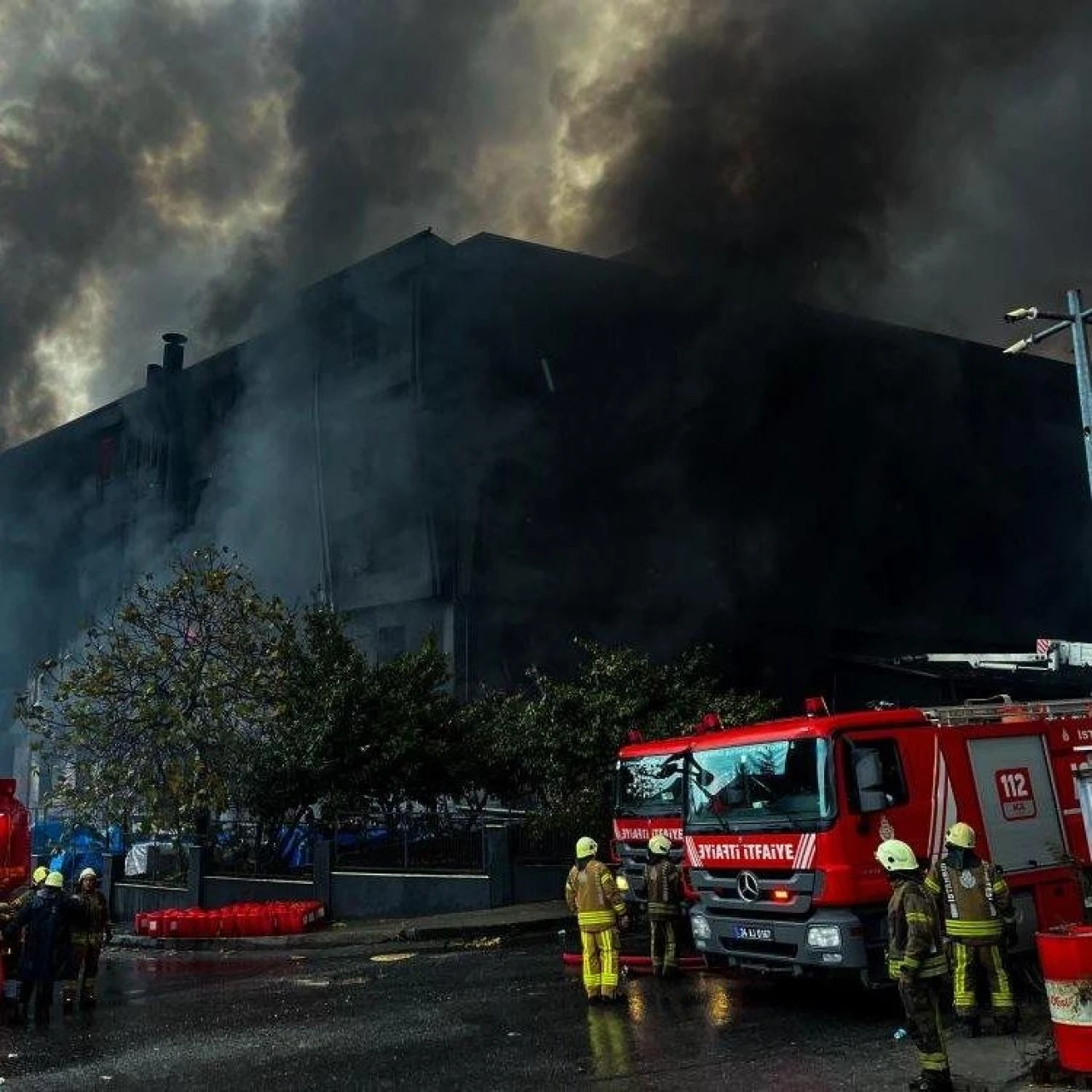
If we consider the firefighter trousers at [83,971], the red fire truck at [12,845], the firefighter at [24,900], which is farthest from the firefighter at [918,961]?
the red fire truck at [12,845]

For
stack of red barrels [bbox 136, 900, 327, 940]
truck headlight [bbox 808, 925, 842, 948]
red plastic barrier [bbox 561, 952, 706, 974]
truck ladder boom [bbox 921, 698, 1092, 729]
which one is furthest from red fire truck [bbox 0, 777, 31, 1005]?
truck ladder boom [bbox 921, 698, 1092, 729]

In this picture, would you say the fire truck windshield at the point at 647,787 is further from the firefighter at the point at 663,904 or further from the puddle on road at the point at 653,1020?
the puddle on road at the point at 653,1020

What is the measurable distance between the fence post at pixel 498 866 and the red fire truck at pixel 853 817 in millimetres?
6426

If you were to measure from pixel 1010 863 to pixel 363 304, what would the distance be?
1954 cm

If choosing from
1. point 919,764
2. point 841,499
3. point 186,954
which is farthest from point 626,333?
point 919,764

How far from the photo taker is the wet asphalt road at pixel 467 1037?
608cm

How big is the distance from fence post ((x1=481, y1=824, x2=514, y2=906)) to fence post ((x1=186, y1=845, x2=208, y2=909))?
4527 mm

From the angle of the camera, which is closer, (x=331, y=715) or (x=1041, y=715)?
(x=1041, y=715)

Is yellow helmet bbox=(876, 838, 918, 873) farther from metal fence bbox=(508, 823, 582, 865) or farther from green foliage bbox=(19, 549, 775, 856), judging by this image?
green foliage bbox=(19, 549, 775, 856)

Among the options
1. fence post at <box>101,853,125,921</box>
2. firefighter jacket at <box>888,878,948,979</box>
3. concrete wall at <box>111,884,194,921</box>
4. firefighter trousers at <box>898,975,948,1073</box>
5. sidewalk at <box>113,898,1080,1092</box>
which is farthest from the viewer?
fence post at <box>101,853,125,921</box>

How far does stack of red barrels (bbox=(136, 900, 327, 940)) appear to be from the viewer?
13766 millimetres

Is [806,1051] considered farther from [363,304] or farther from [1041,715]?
[363,304]

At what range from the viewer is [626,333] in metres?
24.6

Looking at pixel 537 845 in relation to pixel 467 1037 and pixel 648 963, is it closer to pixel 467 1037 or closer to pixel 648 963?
pixel 648 963
